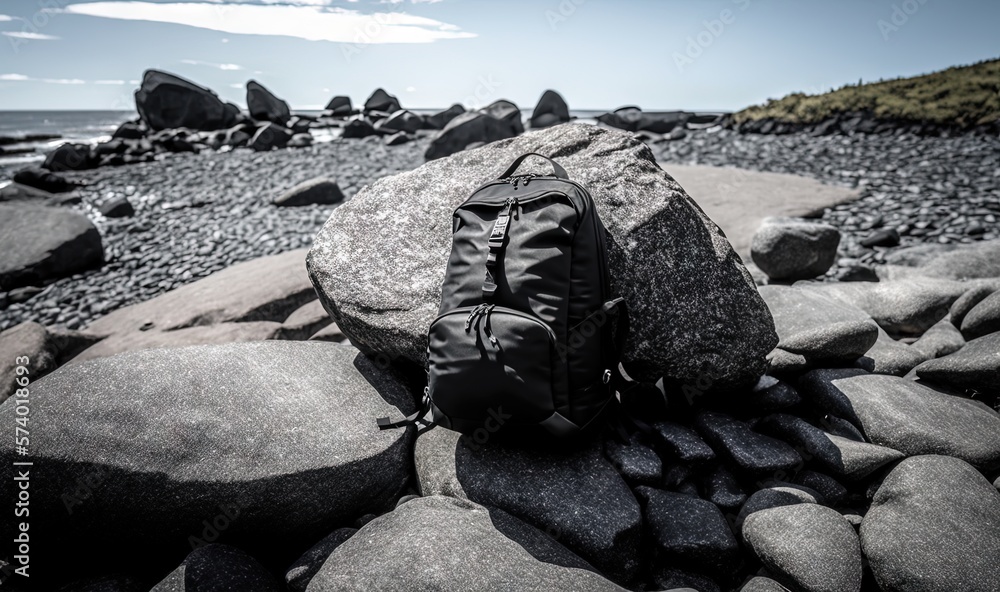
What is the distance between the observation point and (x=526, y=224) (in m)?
2.87

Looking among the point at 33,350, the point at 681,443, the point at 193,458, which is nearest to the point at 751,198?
the point at 681,443

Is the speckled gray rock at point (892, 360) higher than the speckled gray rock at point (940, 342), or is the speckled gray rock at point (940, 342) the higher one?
the speckled gray rock at point (940, 342)

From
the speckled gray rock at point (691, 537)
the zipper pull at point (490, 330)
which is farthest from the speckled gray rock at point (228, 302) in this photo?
the speckled gray rock at point (691, 537)

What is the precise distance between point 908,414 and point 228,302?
6131mm

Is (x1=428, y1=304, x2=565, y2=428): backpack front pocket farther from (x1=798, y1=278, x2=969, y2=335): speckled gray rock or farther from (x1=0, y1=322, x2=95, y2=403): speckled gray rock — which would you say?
(x1=0, y1=322, x2=95, y2=403): speckled gray rock

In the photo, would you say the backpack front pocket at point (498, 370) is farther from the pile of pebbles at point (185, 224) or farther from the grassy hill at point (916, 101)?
the grassy hill at point (916, 101)

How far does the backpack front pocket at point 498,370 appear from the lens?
102 inches

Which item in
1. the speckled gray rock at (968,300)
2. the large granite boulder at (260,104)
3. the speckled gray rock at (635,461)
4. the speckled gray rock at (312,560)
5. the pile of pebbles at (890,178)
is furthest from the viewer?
the large granite boulder at (260,104)

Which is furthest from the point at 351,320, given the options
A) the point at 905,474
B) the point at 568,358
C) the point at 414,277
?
the point at 905,474

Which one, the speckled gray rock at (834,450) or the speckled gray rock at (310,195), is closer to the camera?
the speckled gray rock at (834,450)

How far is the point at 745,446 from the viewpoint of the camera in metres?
3.00

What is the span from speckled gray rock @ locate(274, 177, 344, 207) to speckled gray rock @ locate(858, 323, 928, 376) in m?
10.5

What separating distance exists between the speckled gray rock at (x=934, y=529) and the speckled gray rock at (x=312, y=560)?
2.63 metres

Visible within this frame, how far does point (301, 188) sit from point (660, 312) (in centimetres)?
1025
